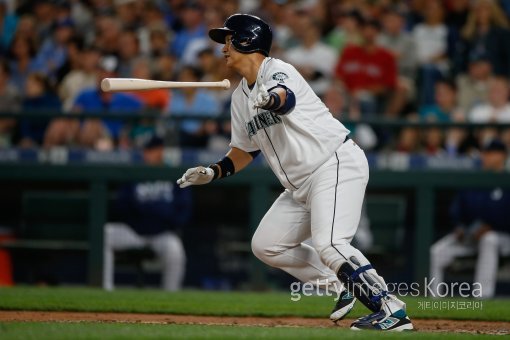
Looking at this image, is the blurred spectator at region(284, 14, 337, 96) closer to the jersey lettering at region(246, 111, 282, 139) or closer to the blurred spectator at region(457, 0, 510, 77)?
the blurred spectator at region(457, 0, 510, 77)

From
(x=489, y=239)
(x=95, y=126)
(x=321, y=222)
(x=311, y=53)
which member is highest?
(x=311, y=53)

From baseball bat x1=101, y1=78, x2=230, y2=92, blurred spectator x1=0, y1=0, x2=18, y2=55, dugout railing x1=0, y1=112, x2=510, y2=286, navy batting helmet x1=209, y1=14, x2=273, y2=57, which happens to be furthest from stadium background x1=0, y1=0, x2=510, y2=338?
navy batting helmet x1=209, y1=14, x2=273, y2=57

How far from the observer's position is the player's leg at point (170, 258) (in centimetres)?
1028

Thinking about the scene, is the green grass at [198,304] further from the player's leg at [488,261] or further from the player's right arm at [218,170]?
the player's leg at [488,261]

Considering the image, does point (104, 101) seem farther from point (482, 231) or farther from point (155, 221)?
point (482, 231)

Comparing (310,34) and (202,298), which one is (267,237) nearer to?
(202,298)

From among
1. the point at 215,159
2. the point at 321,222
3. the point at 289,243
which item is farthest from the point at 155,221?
the point at 321,222

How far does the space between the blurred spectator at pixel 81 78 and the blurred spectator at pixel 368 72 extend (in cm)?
264

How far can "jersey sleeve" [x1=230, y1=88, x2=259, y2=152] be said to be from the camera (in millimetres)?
6359

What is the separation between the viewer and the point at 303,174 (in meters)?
6.07

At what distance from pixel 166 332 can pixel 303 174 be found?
→ 1.23m

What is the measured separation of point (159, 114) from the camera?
1016 centimetres

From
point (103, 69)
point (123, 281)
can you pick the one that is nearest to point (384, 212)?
point (123, 281)

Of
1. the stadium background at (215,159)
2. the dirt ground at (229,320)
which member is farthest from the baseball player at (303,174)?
the stadium background at (215,159)
